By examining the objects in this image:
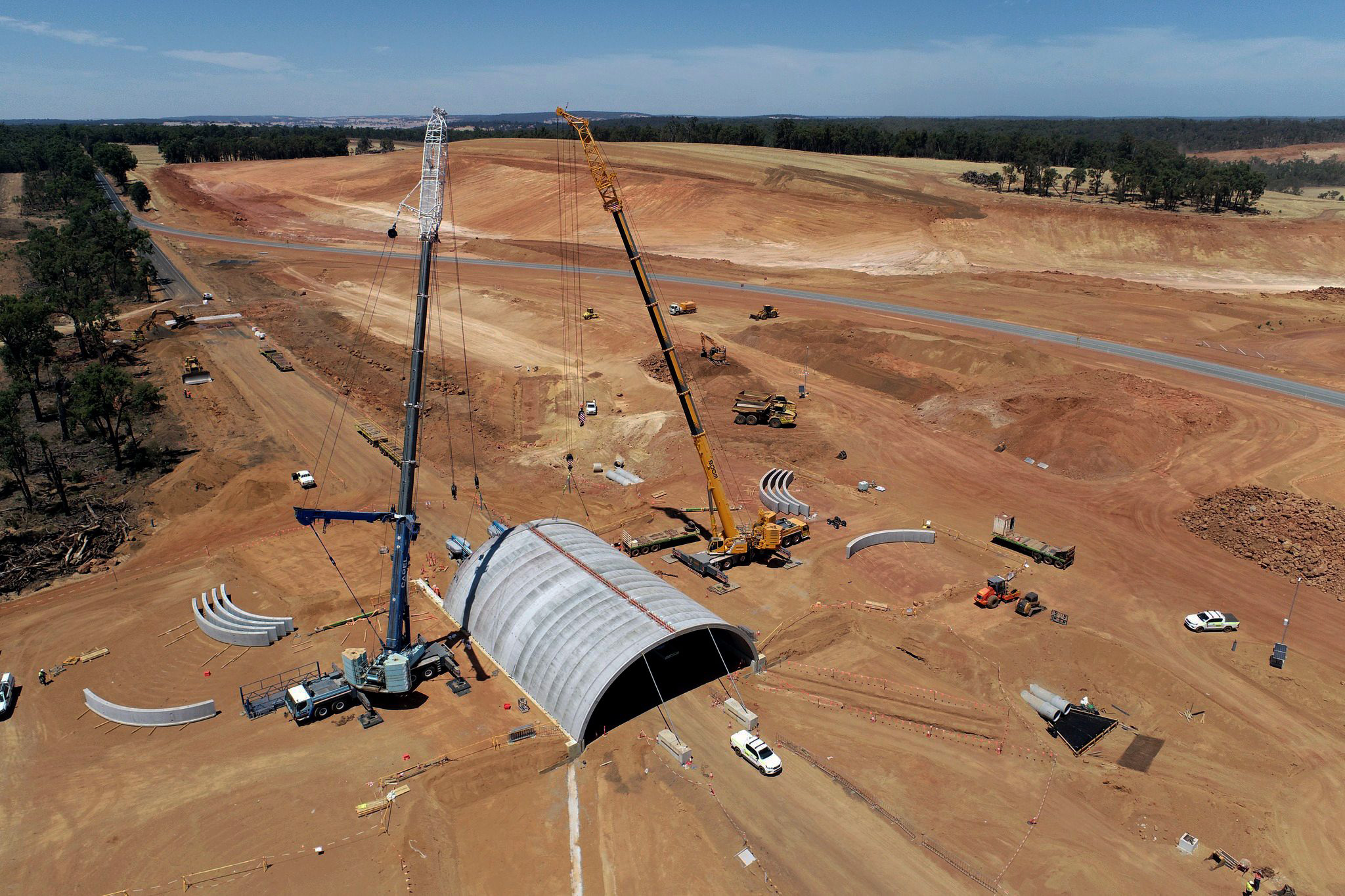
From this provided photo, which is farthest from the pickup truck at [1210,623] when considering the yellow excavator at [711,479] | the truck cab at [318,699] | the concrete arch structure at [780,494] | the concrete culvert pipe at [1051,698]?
the truck cab at [318,699]

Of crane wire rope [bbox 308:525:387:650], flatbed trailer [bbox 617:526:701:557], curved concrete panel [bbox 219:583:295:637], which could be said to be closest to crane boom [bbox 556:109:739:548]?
flatbed trailer [bbox 617:526:701:557]

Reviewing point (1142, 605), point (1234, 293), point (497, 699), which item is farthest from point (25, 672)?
point (1234, 293)

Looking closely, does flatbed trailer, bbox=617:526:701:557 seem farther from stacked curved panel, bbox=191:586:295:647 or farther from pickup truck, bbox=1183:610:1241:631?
pickup truck, bbox=1183:610:1241:631

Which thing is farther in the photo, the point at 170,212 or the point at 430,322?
the point at 170,212

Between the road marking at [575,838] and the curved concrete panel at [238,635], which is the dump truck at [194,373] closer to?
the curved concrete panel at [238,635]

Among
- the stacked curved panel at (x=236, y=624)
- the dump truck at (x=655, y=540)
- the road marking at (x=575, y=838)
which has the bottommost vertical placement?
the road marking at (x=575, y=838)

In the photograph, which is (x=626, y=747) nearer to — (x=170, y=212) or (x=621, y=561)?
(x=621, y=561)

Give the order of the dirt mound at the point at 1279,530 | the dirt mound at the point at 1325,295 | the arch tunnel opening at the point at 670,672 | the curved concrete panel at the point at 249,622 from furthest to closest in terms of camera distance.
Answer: the dirt mound at the point at 1325,295
the dirt mound at the point at 1279,530
the curved concrete panel at the point at 249,622
the arch tunnel opening at the point at 670,672
